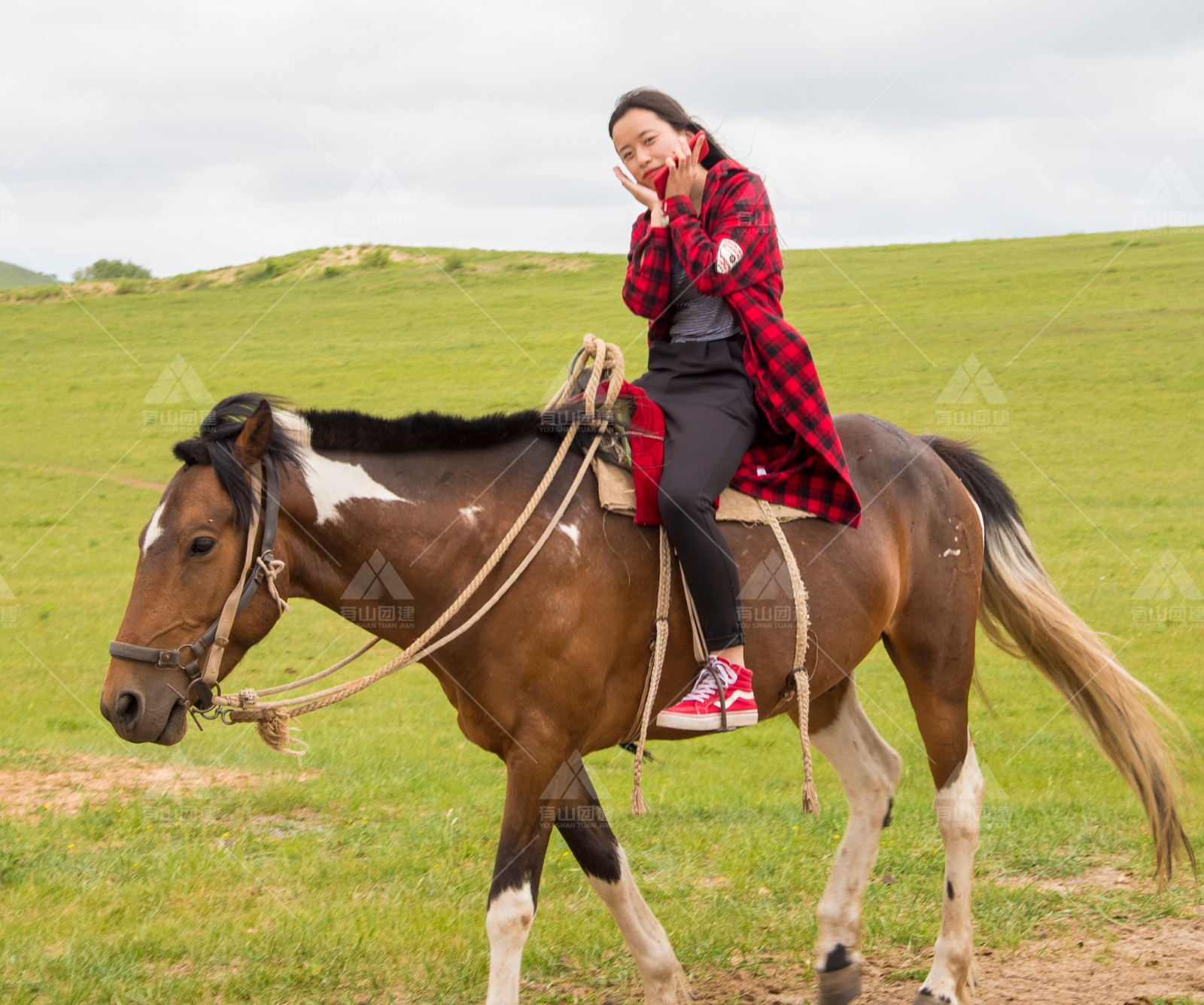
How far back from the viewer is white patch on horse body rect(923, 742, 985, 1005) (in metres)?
4.52

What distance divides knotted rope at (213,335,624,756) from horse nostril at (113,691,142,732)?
23 centimetres

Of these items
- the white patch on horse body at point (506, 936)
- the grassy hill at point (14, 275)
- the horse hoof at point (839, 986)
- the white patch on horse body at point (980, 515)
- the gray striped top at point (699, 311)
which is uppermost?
the grassy hill at point (14, 275)

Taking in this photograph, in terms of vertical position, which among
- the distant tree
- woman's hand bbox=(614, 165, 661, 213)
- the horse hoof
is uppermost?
the distant tree

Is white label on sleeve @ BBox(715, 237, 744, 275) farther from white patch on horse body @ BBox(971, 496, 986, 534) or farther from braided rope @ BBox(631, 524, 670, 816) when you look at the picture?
white patch on horse body @ BBox(971, 496, 986, 534)

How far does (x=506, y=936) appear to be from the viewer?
357 centimetres

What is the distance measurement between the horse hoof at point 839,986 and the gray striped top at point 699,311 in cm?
249

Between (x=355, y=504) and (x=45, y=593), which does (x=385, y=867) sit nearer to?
(x=355, y=504)

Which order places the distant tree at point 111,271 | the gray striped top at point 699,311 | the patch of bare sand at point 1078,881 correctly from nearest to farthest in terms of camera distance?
the gray striped top at point 699,311
the patch of bare sand at point 1078,881
the distant tree at point 111,271

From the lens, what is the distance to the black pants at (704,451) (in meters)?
3.88

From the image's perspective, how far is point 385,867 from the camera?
5.64m

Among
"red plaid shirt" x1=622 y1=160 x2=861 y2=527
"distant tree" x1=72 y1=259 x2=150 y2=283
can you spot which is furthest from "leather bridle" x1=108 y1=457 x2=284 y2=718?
"distant tree" x1=72 y1=259 x2=150 y2=283

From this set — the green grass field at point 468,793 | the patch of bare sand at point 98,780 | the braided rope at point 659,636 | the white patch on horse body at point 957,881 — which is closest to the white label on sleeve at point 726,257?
the braided rope at point 659,636

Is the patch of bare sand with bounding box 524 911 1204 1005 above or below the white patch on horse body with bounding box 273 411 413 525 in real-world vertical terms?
below

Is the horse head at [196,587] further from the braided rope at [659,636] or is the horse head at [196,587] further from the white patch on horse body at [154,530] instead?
the braided rope at [659,636]
